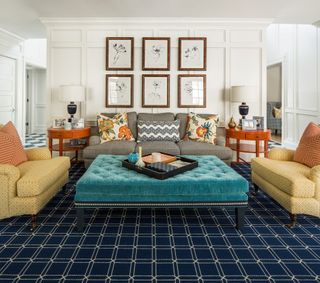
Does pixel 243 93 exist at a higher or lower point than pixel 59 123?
higher

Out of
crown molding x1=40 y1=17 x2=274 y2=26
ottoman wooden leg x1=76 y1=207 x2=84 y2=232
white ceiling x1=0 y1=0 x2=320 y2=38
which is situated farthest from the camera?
crown molding x1=40 y1=17 x2=274 y2=26

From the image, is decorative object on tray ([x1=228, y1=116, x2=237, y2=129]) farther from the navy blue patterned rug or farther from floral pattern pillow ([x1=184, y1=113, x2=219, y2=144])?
the navy blue patterned rug

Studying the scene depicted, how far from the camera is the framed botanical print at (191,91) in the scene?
5.11m

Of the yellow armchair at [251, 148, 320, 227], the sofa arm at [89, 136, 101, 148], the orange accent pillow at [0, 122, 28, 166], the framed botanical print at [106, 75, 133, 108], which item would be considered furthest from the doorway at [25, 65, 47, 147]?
the yellow armchair at [251, 148, 320, 227]

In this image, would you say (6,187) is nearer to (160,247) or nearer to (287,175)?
(160,247)

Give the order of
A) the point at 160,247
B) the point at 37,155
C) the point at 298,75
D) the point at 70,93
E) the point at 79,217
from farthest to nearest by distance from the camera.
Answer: the point at 298,75, the point at 70,93, the point at 37,155, the point at 79,217, the point at 160,247

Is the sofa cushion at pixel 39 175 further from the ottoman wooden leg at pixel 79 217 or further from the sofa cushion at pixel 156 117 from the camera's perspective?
the sofa cushion at pixel 156 117

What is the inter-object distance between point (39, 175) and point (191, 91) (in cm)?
321

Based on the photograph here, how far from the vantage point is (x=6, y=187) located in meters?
2.48

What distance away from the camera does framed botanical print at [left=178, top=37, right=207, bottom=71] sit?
5062mm

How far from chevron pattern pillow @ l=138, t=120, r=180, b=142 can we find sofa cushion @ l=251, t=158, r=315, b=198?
1526 millimetres

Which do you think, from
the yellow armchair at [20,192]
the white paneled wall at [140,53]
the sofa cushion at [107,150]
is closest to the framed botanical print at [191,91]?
the white paneled wall at [140,53]

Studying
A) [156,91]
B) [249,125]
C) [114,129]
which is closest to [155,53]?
[156,91]

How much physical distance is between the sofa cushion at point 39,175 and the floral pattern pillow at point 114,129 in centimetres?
122
